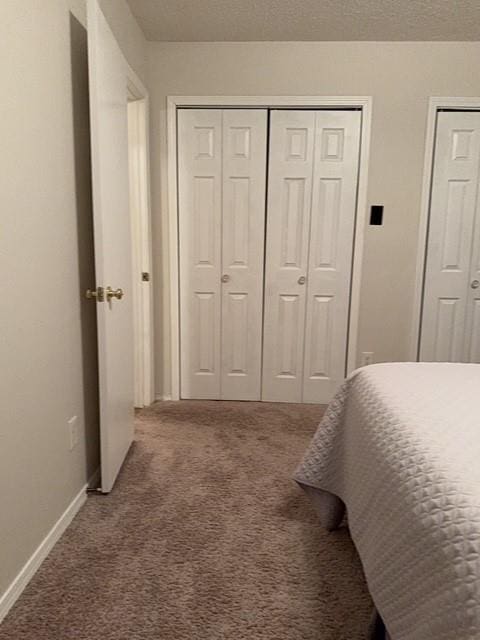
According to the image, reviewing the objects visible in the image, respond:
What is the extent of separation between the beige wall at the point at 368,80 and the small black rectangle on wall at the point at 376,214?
4 cm

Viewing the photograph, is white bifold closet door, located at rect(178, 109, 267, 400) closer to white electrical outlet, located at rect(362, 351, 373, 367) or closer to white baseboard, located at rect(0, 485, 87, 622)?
white electrical outlet, located at rect(362, 351, 373, 367)

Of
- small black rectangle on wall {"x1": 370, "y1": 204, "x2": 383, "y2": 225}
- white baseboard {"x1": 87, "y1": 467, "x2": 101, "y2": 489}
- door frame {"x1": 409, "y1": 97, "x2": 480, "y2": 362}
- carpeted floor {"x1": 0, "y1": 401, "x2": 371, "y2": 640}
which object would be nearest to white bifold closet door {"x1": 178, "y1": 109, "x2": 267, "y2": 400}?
small black rectangle on wall {"x1": 370, "y1": 204, "x2": 383, "y2": 225}

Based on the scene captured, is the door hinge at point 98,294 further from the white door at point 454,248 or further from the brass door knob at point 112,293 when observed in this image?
the white door at point 454,248

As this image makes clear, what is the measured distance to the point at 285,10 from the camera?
2.47m

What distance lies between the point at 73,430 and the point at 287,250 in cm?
180

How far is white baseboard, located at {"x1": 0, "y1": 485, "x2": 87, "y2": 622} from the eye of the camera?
139cm

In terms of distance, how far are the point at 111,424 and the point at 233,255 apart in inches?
58.3

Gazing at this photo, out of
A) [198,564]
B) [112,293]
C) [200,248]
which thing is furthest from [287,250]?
[198,564]

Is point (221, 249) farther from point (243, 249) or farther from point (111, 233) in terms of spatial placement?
point (111, 233)

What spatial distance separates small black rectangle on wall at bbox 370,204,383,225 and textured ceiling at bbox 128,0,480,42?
99 cm

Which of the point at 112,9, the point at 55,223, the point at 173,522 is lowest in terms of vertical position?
the point at 173,522

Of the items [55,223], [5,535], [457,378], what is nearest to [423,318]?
[457,378]

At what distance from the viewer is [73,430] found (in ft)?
6.21

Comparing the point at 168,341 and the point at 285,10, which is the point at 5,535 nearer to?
the point at 168,341
